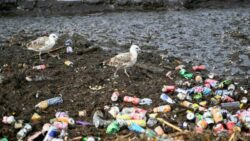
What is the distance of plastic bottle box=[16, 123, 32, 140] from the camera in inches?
219

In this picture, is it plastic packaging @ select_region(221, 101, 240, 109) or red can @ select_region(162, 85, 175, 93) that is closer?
plastic packaging @ select_region(221, 101, 240, 109)

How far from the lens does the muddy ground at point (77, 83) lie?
6.09m

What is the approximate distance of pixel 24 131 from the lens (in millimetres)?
5625

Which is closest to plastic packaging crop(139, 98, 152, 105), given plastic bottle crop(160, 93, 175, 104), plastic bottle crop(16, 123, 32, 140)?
plastic bottle crop(160, 93, 175, 104)

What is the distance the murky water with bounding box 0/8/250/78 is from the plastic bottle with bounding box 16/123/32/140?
12.0 feet

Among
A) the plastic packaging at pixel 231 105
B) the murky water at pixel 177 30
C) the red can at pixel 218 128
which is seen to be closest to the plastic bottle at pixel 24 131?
the red can at pixel 218 128

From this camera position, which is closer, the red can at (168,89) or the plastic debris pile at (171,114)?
the plastic debris pile at (171,114)

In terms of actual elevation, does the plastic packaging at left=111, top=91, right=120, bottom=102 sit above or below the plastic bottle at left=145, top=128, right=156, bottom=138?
above

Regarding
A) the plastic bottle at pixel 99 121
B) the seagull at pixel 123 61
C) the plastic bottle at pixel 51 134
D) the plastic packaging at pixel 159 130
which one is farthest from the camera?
the seagull at pixel 123 61

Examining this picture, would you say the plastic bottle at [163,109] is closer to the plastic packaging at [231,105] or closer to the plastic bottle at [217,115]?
the plastic bottle at [217,115]

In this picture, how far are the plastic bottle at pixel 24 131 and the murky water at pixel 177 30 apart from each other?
364 centimetres

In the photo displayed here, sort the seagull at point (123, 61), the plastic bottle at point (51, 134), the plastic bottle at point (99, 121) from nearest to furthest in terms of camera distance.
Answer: the plastic bottle at point (51, 134), the plastic bottle at point (99, 121), the seagull at point (123, 61)

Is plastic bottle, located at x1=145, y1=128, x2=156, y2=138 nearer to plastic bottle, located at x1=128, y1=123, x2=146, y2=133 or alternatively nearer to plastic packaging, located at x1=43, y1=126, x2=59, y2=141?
plastic bottle, located at x1=128, y1=123, x2=146, y2=133

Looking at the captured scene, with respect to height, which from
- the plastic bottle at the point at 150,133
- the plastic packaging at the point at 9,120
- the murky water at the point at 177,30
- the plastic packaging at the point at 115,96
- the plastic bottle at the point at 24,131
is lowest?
the plastic bottle at the point at 24,131
